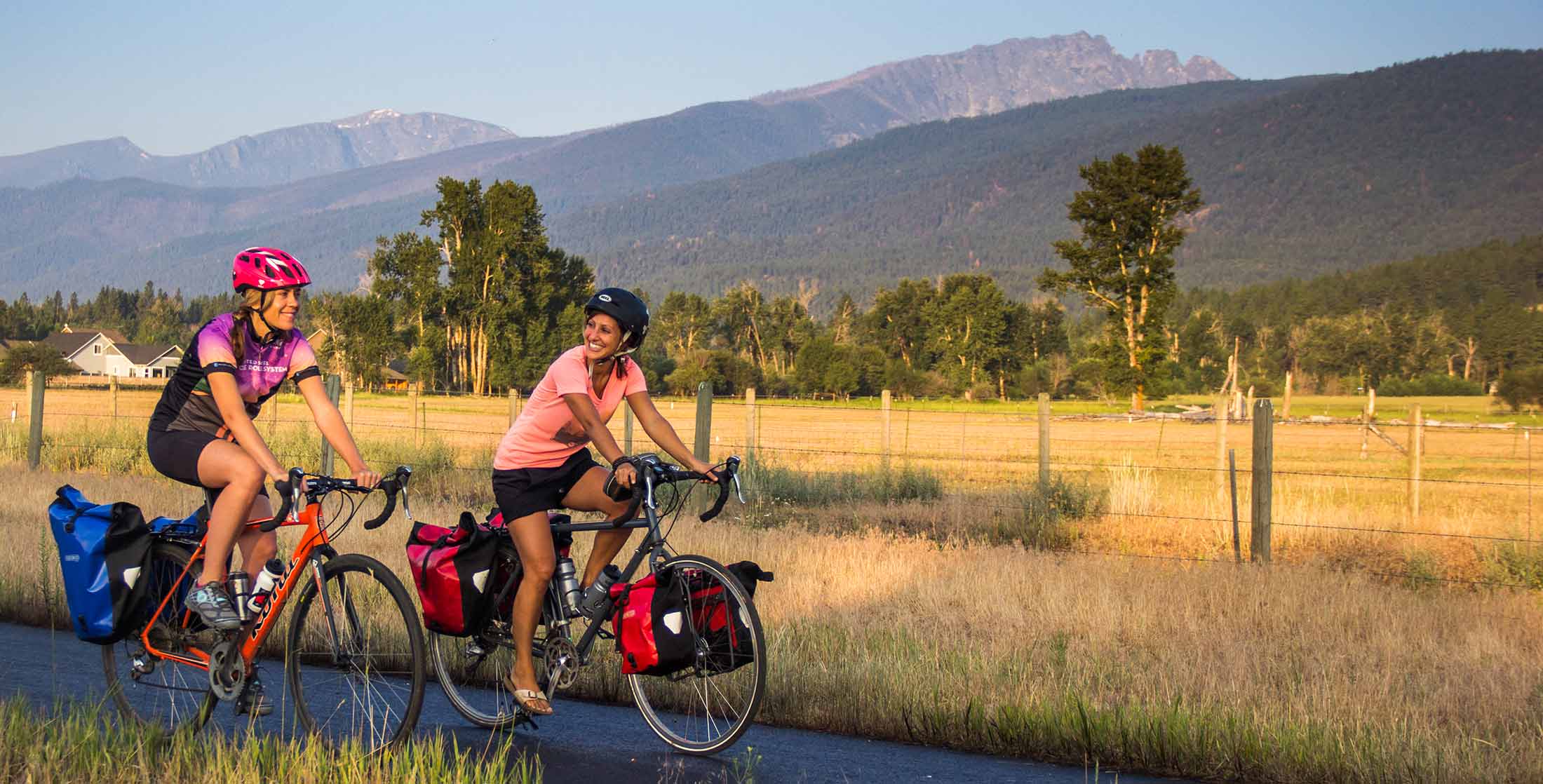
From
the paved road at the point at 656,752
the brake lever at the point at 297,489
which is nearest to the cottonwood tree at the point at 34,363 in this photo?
the paved road at the point at 656,752

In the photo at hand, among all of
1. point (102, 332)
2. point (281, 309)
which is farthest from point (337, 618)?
point (102, 332)

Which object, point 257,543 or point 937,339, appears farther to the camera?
point 937,339

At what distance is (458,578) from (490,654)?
0.55m

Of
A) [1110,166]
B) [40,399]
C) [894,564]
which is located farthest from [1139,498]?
[1110,166]

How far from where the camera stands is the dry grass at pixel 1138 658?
5.88 metres

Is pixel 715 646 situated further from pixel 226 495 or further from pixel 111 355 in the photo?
pixel 111 355

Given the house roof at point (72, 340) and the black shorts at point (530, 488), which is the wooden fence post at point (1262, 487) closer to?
the black shorts at point (530, 488)

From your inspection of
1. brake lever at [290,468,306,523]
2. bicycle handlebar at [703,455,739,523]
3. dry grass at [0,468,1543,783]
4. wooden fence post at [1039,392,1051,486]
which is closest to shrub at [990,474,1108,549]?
wooden fence post at [1039,392,1051,486]

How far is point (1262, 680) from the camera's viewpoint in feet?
24.0

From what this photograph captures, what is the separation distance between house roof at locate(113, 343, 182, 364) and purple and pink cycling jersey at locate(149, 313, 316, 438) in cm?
14095

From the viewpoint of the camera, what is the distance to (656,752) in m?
5.83

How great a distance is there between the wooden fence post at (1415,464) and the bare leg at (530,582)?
1146cm

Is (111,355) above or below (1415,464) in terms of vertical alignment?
above

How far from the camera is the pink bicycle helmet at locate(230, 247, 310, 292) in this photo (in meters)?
5.53
